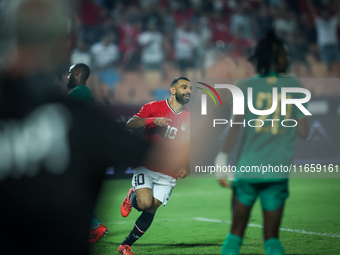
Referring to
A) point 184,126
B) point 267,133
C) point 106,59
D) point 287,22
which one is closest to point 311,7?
point 287,22

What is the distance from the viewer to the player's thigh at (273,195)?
297cm

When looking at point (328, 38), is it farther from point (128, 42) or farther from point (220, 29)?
point (128, 42)

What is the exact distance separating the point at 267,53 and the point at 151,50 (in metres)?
9.22

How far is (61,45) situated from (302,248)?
423cm

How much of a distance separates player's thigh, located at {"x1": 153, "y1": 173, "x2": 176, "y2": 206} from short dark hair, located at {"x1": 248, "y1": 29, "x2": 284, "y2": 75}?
1.79 metres

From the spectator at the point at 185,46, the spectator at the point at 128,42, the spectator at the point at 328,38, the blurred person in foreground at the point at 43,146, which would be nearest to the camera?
the blurred person in foreground at the point at 43,146

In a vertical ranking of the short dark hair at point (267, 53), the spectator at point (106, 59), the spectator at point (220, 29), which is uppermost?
the spectator at point (220, 29)

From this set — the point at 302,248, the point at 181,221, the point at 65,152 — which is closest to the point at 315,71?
the point at 181,221

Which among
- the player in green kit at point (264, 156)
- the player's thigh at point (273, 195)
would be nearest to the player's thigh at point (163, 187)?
the player in green kit at point (264, 156)

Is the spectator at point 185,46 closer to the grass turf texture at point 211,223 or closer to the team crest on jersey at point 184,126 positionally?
the grass turf texture at point 211,223

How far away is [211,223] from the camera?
6082 mm

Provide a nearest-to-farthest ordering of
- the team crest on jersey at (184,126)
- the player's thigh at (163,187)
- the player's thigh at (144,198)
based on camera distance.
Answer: the player's thigh at (144,198) → the player's thigh at (163,187) → the team crest on jersey at (184,126)

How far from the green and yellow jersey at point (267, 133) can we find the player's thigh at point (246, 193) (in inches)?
1.8

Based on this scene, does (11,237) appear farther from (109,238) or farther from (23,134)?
(109,238)
